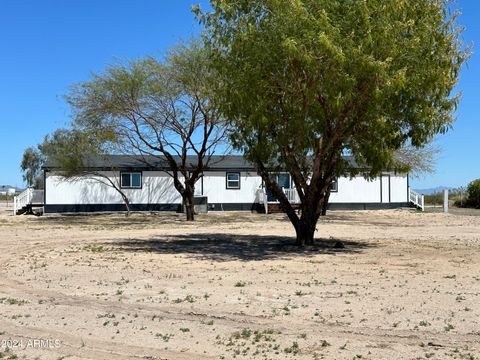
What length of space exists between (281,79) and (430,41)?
12.1ft

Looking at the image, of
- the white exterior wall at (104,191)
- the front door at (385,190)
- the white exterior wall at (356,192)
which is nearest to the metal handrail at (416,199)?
the front door at (385,190)

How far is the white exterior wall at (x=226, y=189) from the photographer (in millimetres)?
40531

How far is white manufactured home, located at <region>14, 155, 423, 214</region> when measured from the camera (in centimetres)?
3859

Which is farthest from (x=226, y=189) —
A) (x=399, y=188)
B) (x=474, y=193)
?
(x=474, y=193)

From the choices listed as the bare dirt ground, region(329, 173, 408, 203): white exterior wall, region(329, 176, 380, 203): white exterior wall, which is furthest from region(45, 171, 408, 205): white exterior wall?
the bare dirt ground

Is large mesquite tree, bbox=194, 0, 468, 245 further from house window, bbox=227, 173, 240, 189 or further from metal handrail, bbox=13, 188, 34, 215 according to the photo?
metal handrail, bbox=13, 188, 34, 215

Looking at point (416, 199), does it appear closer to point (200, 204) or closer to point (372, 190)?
point (372, 190)

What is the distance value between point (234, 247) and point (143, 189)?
22727 mm

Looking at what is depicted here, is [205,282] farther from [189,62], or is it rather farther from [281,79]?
[189,62]

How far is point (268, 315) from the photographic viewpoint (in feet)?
26.8

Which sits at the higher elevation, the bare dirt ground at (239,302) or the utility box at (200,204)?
the utility box at (200,204)

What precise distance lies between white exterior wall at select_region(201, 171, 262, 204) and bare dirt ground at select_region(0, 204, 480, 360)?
22.8m

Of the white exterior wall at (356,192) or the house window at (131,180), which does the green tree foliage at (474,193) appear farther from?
the house window at (131,180)

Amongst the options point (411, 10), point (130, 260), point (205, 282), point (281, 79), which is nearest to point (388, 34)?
point (411, 10)
